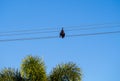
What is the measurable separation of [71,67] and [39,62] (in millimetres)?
4641

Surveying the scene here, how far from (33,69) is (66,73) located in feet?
15.3

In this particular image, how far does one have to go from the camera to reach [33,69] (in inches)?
1795

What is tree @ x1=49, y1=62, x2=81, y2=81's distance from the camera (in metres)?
45.5

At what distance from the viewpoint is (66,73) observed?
45844 millimetres

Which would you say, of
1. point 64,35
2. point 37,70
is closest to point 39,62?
point 37,70

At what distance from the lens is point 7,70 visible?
4653cm

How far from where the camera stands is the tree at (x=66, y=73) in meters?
45.5

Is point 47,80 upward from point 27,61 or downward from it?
downward

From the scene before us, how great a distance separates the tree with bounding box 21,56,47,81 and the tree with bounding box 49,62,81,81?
1.42m

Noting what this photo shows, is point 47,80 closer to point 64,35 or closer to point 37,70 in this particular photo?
point 37,70

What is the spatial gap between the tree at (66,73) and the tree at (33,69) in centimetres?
142

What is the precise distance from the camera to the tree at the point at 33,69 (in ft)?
147

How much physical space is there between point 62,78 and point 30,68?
4.68m

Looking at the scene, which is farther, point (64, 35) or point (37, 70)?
point (37, 70)
